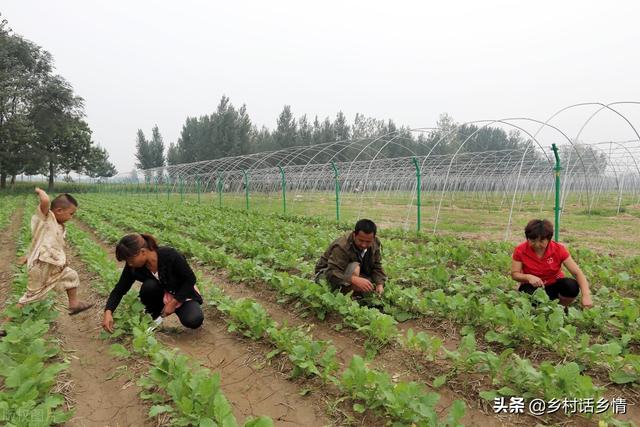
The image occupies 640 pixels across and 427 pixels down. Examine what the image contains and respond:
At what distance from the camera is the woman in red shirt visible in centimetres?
404

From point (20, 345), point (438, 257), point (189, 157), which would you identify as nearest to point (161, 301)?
point (20, 345)

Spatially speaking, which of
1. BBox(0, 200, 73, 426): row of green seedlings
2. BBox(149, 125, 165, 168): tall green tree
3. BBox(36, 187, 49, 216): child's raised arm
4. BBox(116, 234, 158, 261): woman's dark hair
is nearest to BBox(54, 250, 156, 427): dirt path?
BBox(0, 200, 73, 426): row of green seedlings

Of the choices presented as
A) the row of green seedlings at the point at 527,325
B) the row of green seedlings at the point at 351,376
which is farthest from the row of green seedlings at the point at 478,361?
the row of green seedlings at the point at 351,376

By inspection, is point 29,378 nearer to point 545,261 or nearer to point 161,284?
point 161,284

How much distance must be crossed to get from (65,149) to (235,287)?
153 ft

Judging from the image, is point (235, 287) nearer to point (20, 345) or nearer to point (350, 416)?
point (20, 345)

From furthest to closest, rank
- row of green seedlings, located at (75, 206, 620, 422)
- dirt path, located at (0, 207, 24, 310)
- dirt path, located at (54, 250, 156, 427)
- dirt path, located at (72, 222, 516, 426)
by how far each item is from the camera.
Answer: dirt path, located at (0, 207, 24, 310), dirt path, located at (72, 222, 516, 426), dirt path, located at (54, 250, 156, 427), row of green seedlings, located at (75, 206, 620, 422)

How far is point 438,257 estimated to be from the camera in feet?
22.5

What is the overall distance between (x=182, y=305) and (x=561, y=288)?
386 cm

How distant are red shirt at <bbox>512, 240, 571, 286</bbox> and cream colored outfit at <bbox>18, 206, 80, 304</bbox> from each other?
15.6ft

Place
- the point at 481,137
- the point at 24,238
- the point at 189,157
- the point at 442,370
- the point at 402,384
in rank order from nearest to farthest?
the point at 402,384 < the point at 442,370 < the point at 24,238 < the point at 481,137 < the point at 189,157

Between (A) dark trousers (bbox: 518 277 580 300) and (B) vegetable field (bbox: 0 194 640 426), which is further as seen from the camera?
(A) dark trousers (bbox: 518 277 580 300)

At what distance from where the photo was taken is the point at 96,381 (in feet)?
11.0

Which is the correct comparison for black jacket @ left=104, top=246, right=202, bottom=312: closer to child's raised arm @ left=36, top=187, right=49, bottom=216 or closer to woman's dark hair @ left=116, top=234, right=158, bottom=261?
woman's dark hair @ left=116, top=234, right=158, bottom=261
